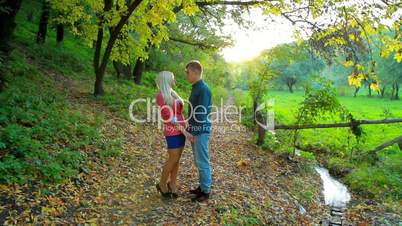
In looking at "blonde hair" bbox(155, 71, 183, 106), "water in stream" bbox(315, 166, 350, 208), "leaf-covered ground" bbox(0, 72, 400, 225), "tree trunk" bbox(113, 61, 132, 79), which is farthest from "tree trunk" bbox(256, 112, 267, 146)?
"tree trunk" bbox(113, 61, 132, 79)

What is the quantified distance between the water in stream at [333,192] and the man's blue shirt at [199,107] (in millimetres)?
5274

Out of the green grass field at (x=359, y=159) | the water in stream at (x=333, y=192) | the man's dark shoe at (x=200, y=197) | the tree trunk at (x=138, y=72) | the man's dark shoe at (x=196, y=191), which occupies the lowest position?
the water in stream at (x=333, y=192)

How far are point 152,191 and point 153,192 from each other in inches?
2.0

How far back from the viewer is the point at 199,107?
5848mm

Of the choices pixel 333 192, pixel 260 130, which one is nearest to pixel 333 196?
pixel 333 192

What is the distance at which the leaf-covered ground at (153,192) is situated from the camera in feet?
17.5

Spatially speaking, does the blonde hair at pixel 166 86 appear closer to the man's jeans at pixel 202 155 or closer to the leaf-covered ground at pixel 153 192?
the man's jeans at pixel 202 155

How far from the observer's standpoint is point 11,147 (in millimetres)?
6238

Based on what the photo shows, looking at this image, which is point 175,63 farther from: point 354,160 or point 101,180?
point 101,180

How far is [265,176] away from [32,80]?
343 inches

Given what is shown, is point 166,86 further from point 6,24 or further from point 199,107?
point 6,24

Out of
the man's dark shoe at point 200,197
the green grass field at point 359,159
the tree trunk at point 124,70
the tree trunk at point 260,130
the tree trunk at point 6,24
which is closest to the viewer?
the man's dark shoe at point 200,197


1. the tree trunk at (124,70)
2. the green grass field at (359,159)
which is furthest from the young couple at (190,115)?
the tree trunk at (124,70)

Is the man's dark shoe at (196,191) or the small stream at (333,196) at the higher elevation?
the man's dark shoe at (196,191)
